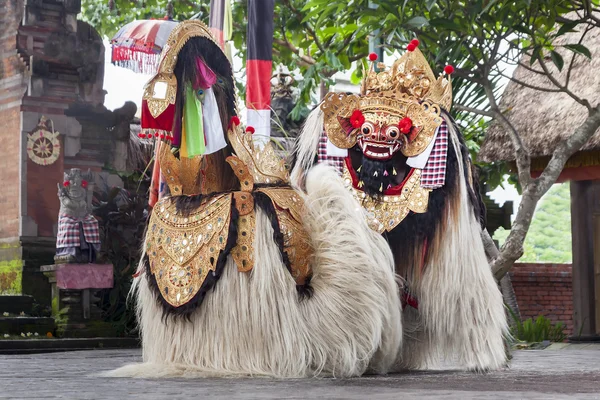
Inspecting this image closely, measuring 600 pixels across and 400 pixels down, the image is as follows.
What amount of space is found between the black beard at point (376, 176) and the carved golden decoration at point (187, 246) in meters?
0.92

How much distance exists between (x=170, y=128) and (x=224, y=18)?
128 inches

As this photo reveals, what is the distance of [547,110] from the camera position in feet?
39.0

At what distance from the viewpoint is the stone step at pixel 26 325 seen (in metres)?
11.8

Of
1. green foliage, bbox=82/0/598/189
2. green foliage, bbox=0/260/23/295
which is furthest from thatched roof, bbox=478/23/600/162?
green foliage, bbox=0/260/23/295

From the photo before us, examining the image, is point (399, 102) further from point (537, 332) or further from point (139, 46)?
point (537, 332)

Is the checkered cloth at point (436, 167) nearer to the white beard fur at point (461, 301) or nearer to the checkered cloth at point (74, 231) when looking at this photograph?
the white beard fur at point (461, 301)

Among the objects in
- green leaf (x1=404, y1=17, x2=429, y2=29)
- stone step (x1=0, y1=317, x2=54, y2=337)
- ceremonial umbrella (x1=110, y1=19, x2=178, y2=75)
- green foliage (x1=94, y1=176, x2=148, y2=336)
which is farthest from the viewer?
green foliage (x1=94, y1=176, x2=148, y2=336)

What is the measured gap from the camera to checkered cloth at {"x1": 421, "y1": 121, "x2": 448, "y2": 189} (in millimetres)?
5984

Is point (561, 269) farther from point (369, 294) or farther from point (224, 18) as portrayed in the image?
point (369, 294)

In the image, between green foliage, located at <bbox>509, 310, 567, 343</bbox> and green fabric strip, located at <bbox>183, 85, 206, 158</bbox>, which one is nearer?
green fabric strip, located at <bbox>183, 85, 206, 158</bbox>

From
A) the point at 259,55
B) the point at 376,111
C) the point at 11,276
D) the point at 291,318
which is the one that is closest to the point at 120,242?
the point at 11,276

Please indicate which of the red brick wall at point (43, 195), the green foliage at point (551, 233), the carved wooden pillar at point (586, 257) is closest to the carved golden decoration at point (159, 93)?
the carved wooden pillar at point (586, 257)

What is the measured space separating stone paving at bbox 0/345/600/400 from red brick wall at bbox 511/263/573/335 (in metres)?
8.94

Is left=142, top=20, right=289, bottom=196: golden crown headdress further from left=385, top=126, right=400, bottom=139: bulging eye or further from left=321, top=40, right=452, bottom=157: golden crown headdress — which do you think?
left=385, top=126, right=400, bottom=139: bulging eye
